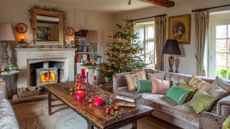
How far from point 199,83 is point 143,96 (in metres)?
0.98

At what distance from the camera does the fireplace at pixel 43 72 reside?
4977 millimetres

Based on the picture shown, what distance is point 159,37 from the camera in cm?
486

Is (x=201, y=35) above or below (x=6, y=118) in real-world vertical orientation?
above

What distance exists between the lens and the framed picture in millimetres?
4305

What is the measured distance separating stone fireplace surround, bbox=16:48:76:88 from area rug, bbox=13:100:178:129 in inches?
44.2

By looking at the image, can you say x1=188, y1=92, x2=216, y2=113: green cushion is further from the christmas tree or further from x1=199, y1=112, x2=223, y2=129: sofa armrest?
the christmas tree

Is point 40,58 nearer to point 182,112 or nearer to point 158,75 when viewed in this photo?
point 158,75

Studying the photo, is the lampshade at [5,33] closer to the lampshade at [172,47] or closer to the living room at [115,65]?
the living room at [115,65]

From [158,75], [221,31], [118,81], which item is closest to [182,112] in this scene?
[158,75]

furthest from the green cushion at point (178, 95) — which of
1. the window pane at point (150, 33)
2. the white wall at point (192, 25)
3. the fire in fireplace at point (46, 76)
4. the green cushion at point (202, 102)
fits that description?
the fire in fireplace at point (46, 76)

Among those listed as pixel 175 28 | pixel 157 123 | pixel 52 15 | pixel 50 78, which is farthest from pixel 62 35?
pixel 157 123

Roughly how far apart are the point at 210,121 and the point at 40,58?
168 inches

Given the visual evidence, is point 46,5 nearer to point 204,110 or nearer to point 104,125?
point 104,125

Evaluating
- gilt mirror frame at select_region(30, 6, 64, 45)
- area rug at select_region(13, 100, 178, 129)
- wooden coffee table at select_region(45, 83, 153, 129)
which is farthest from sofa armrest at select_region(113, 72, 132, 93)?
gilt mirror frame at select_region(30, 6, 64, 45)
